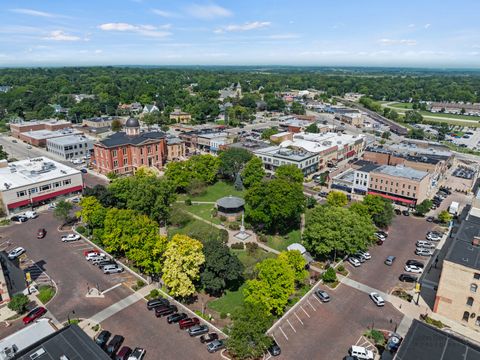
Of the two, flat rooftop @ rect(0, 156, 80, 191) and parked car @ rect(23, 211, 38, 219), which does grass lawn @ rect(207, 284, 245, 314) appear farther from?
flat rooftop @ rect(0, 156, 80, 191)

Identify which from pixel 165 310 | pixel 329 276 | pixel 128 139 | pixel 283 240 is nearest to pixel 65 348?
pixel 165 310

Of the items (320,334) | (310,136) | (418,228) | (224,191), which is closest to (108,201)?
(224,191)

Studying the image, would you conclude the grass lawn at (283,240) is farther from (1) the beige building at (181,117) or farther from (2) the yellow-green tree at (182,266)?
(1) the beige building at (181,117)

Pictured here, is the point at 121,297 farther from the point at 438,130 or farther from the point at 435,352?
the point at 438,130

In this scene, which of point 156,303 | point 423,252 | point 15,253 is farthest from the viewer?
point 423,252

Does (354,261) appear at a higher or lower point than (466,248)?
lower

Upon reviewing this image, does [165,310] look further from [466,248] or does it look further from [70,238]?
[466,248]
